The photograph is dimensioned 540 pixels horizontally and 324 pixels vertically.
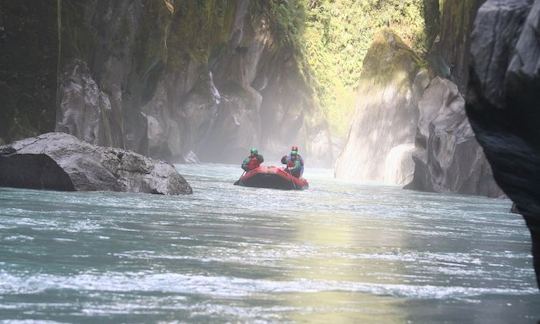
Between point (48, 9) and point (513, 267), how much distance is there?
1957 centimetres

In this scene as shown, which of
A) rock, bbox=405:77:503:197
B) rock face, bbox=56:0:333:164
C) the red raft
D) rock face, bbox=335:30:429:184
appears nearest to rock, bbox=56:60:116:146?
rock face, bbox=56:0:333:164

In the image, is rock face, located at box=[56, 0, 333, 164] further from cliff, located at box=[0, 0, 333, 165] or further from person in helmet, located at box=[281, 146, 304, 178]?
person in helmet, located at box=[281, 146, 304, 178]

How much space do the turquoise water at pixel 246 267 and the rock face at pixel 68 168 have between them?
2.83 metres

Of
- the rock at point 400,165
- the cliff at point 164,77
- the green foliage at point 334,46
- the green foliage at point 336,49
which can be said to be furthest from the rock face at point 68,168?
the green foliage at point 336,49

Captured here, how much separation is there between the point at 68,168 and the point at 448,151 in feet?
61.6

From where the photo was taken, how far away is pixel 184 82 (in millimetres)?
52531

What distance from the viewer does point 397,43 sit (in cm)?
5066

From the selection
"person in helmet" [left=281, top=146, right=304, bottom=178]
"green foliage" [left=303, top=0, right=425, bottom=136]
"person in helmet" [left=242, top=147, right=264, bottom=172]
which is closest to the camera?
"person in helmet" [left=281, top=146, right=304, bottom=178]

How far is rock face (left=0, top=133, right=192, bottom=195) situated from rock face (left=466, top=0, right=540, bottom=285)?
1459cm

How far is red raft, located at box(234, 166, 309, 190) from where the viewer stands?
29.6 metres

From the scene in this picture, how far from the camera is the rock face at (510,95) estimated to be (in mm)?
5594

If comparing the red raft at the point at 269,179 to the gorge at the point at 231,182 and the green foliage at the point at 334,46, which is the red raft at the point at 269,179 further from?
the green foliage at the point at 334,46

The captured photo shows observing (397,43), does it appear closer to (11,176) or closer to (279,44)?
(279,44)

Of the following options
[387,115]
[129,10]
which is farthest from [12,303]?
[387,115]
